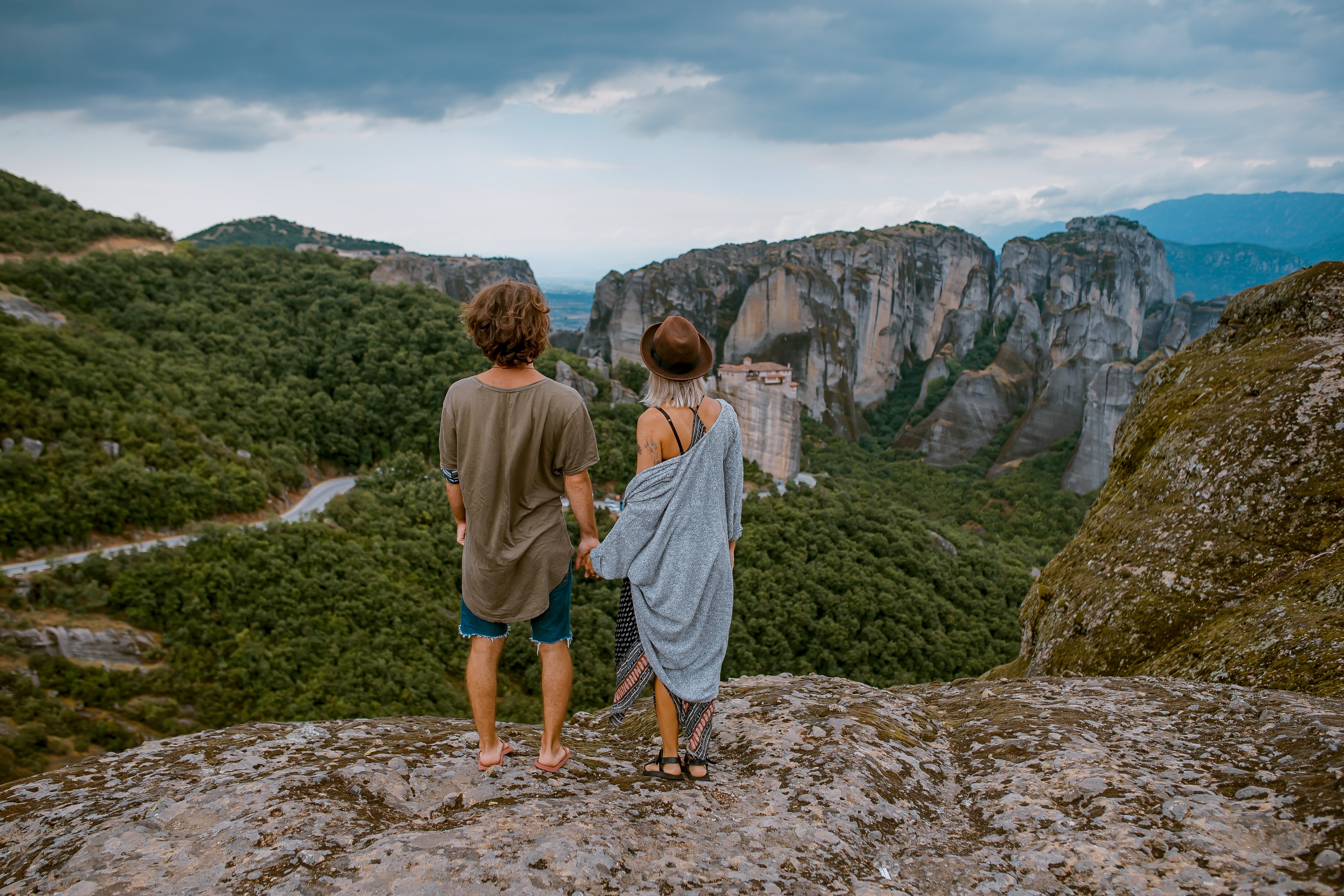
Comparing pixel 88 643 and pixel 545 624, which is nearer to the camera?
pixel 545 624

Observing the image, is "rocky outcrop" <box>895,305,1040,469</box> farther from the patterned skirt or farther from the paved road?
the patterned skirt

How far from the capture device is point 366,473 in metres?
25.2

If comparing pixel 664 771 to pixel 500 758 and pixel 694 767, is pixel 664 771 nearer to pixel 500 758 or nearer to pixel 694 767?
pixel 694 767

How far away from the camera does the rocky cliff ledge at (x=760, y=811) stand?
2297 millimetres

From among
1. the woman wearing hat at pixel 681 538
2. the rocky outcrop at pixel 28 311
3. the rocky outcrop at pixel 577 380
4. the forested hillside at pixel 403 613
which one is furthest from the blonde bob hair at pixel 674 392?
the rocky outcrop at pixel 28 311

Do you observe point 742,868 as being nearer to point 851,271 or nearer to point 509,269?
point 851,271

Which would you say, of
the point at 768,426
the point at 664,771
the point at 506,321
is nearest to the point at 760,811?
the point at 664,771

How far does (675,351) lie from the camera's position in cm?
304

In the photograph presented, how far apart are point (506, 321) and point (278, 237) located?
92.6 meters

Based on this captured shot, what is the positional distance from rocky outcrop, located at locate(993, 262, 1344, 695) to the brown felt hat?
3.39 metres

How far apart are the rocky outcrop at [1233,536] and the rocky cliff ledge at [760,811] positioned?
59cm

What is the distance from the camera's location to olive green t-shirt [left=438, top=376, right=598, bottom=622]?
2984 mm

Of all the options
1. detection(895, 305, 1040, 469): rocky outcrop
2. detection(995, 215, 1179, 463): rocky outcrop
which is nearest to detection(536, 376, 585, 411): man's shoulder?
detection(995, 215, 1179, 463): rocky outcrop

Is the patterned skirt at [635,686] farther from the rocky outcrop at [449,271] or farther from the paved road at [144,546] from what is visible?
the rocky outcrop at [449,271]
